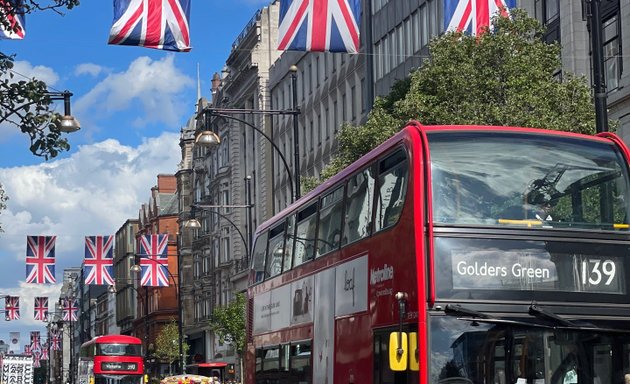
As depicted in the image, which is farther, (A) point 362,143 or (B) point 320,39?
(A) point 362,143

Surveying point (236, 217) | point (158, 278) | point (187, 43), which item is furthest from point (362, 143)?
point (236, 217)

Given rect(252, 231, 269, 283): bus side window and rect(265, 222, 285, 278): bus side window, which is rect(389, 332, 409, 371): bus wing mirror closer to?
rect(265, 222, 285, 278): bus side window

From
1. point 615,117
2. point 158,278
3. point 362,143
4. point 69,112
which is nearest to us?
point 69,112

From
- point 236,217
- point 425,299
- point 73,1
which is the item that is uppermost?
point 236,217

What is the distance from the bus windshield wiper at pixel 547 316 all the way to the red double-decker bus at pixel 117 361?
5705 cm

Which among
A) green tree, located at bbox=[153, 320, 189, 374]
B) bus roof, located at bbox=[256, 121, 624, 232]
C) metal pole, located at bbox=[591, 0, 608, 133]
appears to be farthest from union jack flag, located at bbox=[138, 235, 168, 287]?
metal pole, located at bbox=[591, 0, 608, 133]

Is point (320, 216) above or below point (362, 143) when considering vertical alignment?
below

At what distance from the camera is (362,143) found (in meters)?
31.9

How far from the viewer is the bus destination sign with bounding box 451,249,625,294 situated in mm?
13242

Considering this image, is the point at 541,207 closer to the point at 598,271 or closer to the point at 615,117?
the point at 598,271

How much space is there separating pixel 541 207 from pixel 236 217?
7037 centimetres

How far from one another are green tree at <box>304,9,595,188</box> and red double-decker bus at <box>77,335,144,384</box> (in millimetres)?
42736

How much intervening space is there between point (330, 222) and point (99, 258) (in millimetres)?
44694

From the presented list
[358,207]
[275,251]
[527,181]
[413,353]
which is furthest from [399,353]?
[275,251]
